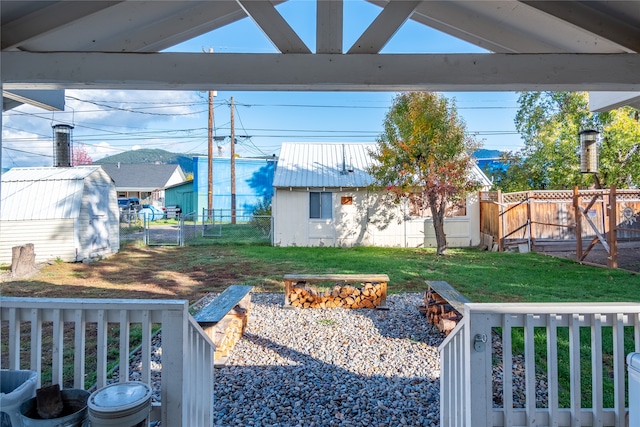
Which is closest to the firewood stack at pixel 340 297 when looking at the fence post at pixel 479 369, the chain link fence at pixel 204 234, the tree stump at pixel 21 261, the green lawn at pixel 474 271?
the green lawn at pixel 474 271

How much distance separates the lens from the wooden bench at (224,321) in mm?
3670

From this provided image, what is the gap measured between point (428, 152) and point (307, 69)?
9.23 meters

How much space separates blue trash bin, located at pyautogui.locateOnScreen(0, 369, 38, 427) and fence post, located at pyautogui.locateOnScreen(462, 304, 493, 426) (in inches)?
86.8

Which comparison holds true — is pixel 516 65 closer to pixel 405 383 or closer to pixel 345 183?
pixel 405 383

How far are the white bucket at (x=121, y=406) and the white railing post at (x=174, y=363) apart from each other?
0.12m

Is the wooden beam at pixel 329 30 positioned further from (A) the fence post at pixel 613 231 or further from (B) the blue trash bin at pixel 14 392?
(A) the fence post at pixel 613 231

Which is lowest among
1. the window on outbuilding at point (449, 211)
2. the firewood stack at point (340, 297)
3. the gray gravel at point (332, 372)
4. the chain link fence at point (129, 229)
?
the gray gravel at point (332, 372)

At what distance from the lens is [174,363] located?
1.99 metres

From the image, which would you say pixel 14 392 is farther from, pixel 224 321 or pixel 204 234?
pixel 204 234

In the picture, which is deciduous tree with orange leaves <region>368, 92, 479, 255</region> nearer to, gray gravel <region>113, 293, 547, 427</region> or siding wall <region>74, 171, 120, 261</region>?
gray gravel <region>113, 293, 547, 427</region>

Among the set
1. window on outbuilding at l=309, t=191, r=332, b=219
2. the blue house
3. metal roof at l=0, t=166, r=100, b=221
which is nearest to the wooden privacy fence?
window on outbuilding at l=309, t=191, r=332, b=219

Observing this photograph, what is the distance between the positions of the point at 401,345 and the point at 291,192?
30.1 ft

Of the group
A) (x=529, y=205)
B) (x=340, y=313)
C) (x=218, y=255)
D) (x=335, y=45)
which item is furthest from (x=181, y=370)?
(x=529, y=205)

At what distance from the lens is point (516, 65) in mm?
2242
